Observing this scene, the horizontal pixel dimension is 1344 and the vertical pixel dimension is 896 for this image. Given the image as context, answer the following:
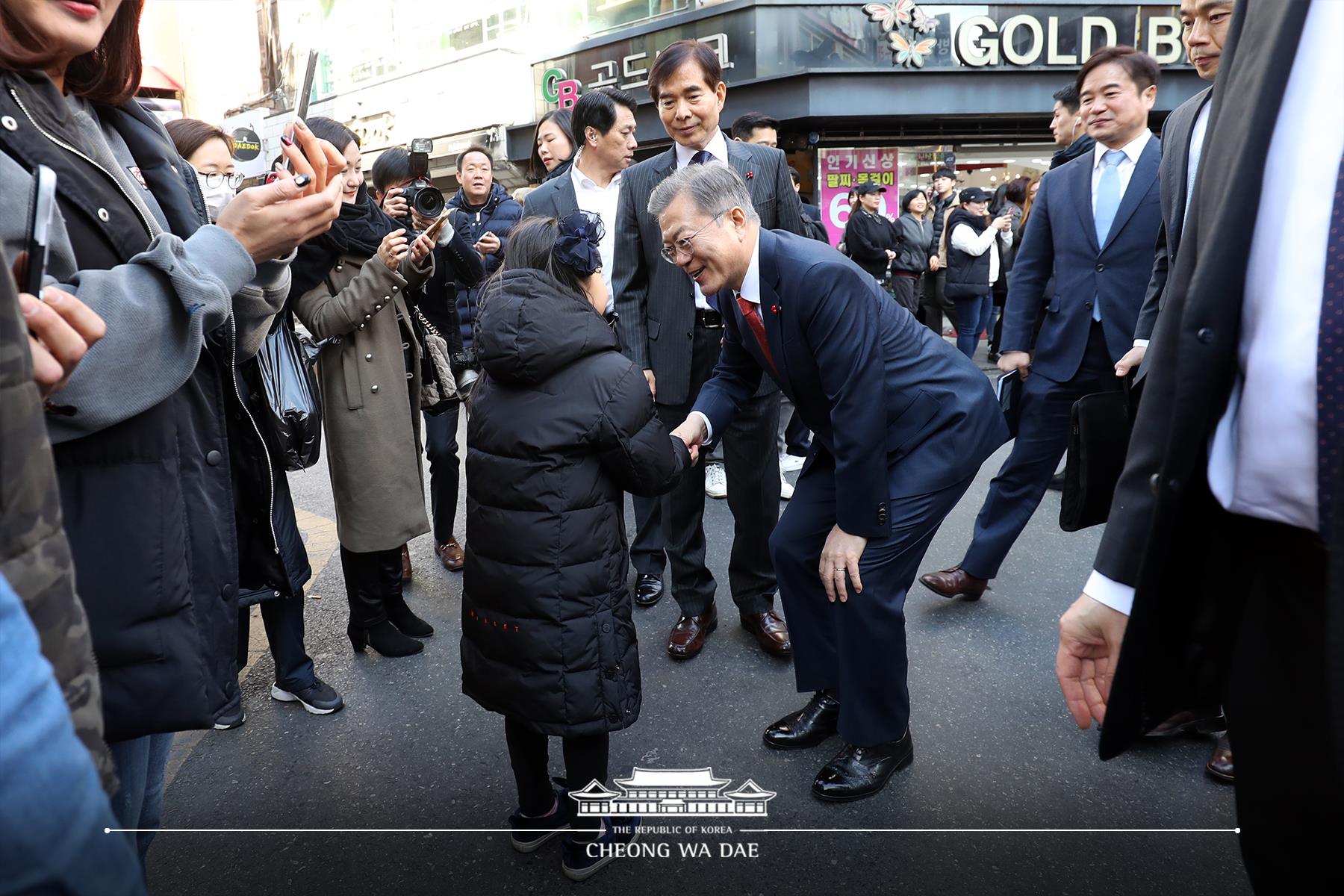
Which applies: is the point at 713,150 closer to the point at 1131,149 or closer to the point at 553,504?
the point at 1131,149

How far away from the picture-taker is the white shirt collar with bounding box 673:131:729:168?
3.61m

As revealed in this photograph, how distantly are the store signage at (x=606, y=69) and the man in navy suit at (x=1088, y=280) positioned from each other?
1086 cm

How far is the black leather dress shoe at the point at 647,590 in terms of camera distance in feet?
12.4

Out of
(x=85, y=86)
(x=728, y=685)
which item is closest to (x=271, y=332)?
(x=85, y=86)

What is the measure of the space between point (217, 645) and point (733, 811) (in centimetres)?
145

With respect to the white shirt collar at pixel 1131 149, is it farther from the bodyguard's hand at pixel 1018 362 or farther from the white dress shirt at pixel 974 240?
the white dress shirt at pixel 974 240

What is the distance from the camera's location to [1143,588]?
1.08 metres

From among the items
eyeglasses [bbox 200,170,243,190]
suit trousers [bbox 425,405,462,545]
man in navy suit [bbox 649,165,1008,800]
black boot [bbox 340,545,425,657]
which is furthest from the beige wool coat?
man in navy suit [bbox 649,165,1008,800]

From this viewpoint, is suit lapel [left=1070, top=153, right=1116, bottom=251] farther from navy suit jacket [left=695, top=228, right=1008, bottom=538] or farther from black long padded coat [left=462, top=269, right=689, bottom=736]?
black long padded coat [left=462, top=269, right=689, bottom=736]

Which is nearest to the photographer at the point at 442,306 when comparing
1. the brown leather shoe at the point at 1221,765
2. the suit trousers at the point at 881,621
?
the suit trousers at the point at 881,621

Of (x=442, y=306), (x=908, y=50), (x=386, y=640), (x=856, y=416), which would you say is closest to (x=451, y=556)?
(x=386, y=640)

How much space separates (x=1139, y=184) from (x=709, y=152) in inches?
65.5

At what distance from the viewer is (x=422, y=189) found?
11.8 feet

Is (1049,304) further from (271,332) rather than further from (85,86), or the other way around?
(85,86)
